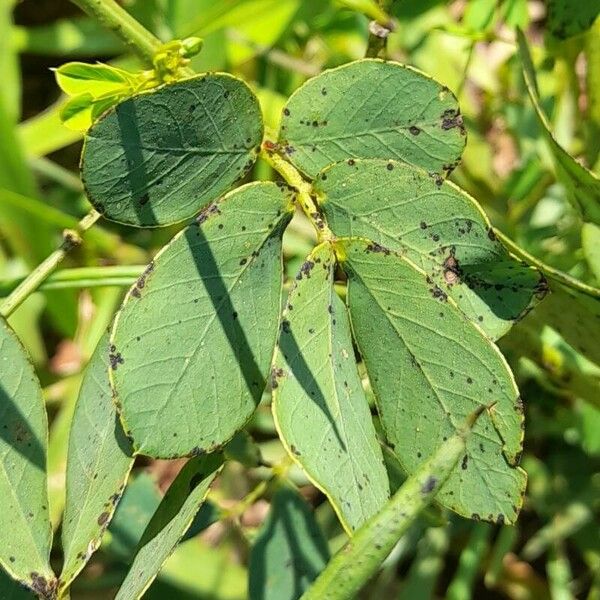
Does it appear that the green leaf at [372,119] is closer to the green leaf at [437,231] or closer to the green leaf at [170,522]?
the green leaf at [437,231]

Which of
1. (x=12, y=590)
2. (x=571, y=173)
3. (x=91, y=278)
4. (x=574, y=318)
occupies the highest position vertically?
(x=571, y=173)

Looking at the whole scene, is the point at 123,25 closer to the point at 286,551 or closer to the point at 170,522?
the point at 170,522

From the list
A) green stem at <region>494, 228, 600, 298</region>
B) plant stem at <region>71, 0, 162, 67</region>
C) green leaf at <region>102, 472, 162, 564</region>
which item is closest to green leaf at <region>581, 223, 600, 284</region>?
green stem at <region>494, 228, 600, 298</region>

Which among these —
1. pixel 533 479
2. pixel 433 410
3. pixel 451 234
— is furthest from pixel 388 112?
pixel 533 479

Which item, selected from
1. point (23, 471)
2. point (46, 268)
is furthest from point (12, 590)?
point (46, 268)

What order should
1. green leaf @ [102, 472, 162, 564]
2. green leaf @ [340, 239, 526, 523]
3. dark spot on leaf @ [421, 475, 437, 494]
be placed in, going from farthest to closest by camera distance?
green leaf @ [102, 472, 162, 564] < green leaf @ [340, 239, 526, 523] < dark spot on leaf @ [421, 475, 437, 494]

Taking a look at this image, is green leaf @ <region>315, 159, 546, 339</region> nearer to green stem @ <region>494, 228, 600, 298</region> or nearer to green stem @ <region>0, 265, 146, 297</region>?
green stem @ <region>494, 228, 600, 298</region>
